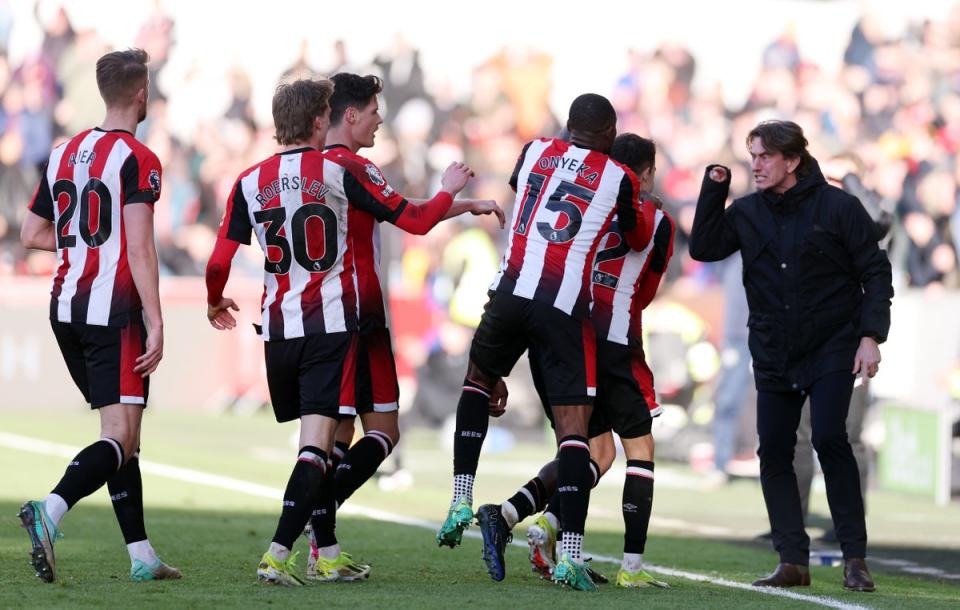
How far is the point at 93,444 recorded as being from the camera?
673 cm

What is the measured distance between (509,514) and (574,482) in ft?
1.09

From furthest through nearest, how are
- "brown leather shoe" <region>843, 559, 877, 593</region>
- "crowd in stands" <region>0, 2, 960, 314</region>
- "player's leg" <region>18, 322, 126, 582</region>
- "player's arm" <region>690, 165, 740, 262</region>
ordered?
"crowd in stands" <region>0, 2, 960, 314</region>
"player's arm" <region>690, 165, 740, 262</region>
"brown leather shoe" <region>843, 559, 877, 593</region>
"player's leg" <region>18, 322, 126, 582</region>

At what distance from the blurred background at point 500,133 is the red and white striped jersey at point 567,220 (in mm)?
6277

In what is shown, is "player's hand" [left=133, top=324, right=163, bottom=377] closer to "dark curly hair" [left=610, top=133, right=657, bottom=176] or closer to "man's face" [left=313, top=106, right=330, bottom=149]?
"man's face" [left=313, top=106, right=330, bottom=149]

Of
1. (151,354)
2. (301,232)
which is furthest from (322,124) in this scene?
(151,354)

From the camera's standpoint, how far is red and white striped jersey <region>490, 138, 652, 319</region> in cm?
707

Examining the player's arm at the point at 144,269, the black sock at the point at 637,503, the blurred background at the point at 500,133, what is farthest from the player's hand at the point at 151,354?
the blurred background at the point at 500,133

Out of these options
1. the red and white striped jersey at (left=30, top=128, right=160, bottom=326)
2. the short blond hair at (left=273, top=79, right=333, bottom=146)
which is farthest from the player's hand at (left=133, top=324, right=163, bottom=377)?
the short blond hair at (left=273, top=79, right=333, bottom=146)

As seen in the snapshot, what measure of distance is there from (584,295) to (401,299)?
38.0 feet

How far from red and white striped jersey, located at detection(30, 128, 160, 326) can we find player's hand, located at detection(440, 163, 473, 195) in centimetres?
118

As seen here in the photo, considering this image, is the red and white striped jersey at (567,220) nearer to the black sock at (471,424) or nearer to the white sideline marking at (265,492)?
the black sock at (471,424)

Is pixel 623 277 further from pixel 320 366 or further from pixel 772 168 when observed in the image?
pixel 320 366

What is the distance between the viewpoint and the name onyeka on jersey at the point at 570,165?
7059 millimetres

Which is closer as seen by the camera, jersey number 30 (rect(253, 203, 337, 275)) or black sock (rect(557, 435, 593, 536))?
jersey number 30 (rect(253, 203, 337, 275))
